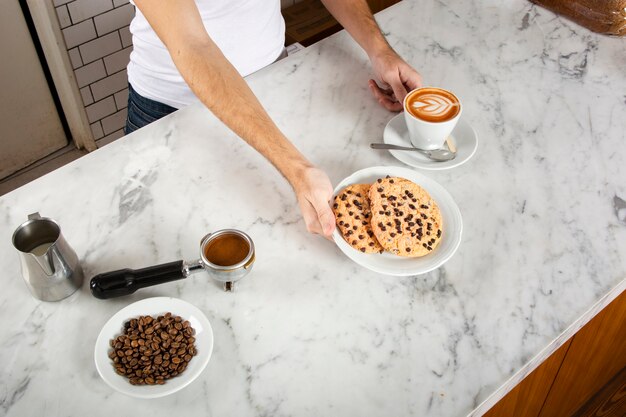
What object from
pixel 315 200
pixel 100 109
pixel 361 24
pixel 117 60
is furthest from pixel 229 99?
pixel 100 109

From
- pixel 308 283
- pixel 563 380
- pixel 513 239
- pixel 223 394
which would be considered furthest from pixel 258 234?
pixel 563 380

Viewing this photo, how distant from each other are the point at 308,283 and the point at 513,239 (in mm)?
446

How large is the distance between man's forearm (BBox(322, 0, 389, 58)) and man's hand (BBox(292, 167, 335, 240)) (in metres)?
0.51

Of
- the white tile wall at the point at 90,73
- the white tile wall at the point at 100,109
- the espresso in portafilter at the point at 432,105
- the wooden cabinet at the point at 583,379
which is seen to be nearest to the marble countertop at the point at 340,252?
the espresso in portafilter at the point at 432,105

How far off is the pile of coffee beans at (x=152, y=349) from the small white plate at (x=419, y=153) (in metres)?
0.64

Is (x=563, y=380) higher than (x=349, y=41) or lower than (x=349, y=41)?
lower

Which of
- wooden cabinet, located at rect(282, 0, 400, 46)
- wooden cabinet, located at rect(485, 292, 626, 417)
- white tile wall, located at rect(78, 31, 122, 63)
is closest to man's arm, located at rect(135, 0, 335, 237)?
wooden cabinet, located at rect(485, 292, 626, 417)

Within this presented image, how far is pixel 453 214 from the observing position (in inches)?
48.5

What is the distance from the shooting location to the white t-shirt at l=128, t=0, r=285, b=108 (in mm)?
1558

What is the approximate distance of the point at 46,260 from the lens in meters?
1.05

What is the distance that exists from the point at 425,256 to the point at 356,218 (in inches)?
6.1

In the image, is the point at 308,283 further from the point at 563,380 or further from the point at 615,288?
the point at 563,380

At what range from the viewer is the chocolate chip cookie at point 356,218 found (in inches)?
45.8

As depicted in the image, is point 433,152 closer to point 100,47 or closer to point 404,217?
point 404,217
